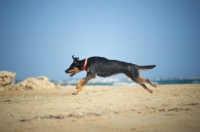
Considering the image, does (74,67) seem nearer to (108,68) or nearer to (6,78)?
(108,68)

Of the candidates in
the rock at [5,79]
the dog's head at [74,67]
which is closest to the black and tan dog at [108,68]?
the dog's head at [74,67]

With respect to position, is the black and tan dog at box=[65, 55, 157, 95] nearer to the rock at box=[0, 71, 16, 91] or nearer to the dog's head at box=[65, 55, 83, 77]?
the dog's head at box=[65, 55, 83, 77]

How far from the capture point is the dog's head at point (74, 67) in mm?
8821

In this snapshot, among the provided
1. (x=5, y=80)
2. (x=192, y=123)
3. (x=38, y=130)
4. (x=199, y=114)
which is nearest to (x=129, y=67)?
(x=199, y=114)

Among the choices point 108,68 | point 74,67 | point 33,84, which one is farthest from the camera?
point 33,84

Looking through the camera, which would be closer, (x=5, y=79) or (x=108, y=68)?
(x=108, y=68)

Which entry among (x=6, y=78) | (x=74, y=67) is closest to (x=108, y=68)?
(x=74, y=67)

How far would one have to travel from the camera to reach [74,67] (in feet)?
29.3

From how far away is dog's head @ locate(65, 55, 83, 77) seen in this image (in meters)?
8.82

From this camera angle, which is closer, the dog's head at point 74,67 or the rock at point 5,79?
the dog's head at point 74,67

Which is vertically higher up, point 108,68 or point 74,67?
point 74,67

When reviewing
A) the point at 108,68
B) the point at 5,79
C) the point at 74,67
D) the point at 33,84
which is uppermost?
the point at 74,67

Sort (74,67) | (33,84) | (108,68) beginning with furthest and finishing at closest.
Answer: (33,84), (74,67), (108,68)

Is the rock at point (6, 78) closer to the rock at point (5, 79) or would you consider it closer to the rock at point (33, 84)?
the rock at point (5, 79)
